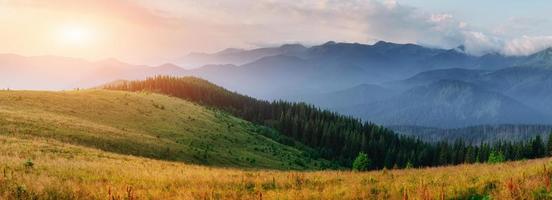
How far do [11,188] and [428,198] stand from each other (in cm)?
1205

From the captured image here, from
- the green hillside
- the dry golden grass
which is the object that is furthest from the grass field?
the green hillside

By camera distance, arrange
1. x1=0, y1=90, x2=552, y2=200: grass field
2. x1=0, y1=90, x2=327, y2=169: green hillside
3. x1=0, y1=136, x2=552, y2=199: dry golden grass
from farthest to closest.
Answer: x1=0, y1=90, x2=327, y2=169: green hillside
x1=0, y1=90, x2=552, y2=200: grass field
x1=0, y1=136, x2=552, y2=199: dry golden grass

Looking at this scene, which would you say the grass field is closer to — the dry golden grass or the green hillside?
the dry golden grass

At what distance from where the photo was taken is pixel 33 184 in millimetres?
14531

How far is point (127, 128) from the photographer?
196 ft

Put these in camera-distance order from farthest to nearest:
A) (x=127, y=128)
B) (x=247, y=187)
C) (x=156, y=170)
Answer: (x=127, y=128), (x=156, y=170), (x=247, y=187)

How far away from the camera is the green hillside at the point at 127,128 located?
142ft

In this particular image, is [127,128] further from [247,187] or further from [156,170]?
[247,187]

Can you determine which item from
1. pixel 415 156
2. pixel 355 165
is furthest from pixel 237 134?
pixel 415 156

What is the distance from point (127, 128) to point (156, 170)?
3781 cm

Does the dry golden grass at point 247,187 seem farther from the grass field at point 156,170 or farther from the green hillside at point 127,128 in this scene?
the green hillside at point 127,128

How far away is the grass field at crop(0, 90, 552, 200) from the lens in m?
14.6

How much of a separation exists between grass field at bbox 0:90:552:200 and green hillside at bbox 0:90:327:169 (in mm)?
205

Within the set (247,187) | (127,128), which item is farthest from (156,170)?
(127,128)
